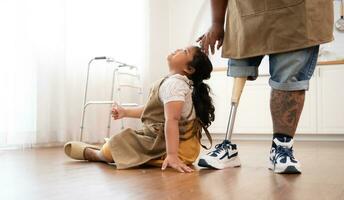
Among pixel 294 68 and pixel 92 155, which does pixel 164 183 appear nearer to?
pixel 294 68

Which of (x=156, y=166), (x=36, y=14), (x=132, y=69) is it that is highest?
(x=36, y=14)

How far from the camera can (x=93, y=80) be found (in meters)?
3.50

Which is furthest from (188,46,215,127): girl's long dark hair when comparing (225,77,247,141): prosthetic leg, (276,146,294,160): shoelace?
(276,146,294,160): shoelace

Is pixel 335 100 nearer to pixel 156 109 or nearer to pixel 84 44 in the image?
pixel 84 44

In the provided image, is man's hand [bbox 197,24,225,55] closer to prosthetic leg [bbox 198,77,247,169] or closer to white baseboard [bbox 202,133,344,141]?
prosthetic leg [bbox 198,77,247,169]

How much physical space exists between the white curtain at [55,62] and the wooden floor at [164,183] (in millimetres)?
1180

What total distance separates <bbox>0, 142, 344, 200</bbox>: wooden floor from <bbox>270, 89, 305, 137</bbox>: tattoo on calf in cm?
16

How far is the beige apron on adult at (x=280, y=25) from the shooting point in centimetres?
140

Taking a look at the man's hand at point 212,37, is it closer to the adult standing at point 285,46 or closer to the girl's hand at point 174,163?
the adult standing at point 285,46

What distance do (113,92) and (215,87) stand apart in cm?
123

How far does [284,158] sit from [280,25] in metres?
0.45

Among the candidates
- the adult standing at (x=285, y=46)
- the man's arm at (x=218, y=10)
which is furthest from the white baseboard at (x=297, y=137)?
the adult standing at (x=285, y=46)

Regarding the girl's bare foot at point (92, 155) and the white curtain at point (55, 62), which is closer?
the girl's bare foot at point (92, 155)

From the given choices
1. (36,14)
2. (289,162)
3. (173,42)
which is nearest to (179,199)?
(289,162)
